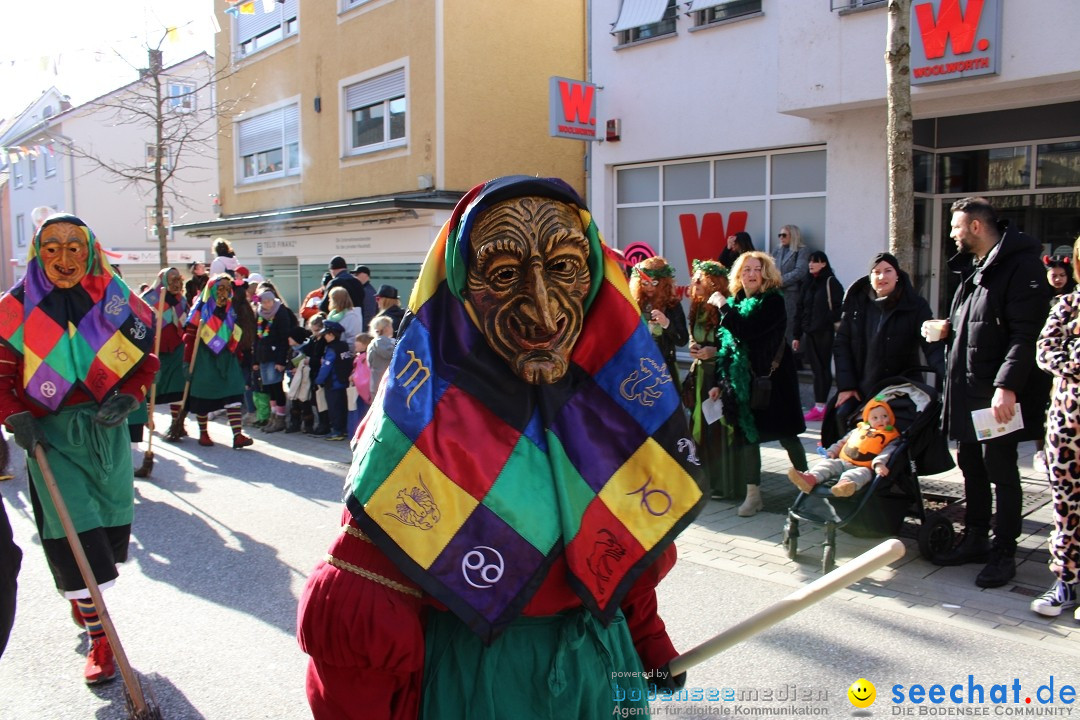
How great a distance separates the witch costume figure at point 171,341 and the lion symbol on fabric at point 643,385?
9.40 m

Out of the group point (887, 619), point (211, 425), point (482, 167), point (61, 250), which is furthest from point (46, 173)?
→ point (887, 619)

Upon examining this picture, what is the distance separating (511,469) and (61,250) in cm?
376

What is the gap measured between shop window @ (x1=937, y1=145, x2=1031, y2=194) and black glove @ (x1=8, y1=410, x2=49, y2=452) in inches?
427

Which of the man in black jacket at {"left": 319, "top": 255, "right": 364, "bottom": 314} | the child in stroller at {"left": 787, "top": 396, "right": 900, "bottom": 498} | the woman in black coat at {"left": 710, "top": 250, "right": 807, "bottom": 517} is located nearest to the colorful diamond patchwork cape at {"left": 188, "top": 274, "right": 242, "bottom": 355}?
the man in black jacket at {"left": 319, "top": 255, "right": 364, "bottom": 314}

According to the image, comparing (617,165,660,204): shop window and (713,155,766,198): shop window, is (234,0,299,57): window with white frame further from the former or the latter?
(713,155,766,198): shop window

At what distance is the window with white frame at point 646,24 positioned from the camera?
13.1 m

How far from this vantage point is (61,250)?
179 inches

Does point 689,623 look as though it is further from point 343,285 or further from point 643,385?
point 343,285

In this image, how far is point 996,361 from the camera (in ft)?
16.6

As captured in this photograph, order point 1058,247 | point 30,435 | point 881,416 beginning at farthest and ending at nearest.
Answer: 1. point 1058,247
2. point 881,416
3. point 30,435

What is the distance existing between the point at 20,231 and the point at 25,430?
4468 centimetres

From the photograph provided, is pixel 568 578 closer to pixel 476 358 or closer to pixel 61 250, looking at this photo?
pixel 476 358

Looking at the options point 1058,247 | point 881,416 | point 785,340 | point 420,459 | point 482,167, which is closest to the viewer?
point 420,459

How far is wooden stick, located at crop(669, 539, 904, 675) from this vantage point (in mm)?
1731
